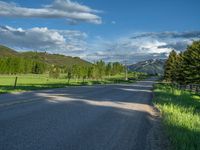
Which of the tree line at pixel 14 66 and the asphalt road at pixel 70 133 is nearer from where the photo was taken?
the asphalt road at pixel 70 133

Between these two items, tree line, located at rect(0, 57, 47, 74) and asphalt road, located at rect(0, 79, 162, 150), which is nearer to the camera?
asphalt road, located at rect(0, 79, 162, 150)

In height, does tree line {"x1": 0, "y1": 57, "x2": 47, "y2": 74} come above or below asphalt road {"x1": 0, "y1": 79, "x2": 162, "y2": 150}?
above

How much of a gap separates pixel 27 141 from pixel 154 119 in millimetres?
7283

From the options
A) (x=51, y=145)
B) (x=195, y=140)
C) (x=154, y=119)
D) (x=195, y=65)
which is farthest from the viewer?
(x=195, y=65)

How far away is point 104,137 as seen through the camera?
9930 mm

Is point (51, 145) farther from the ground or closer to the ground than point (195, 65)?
closer to the ground

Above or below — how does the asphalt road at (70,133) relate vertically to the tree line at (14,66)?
below

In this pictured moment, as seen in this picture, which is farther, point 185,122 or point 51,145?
point 185,122

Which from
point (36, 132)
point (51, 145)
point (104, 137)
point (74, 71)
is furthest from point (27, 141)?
point (74, 71)

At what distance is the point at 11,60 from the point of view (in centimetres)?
18125

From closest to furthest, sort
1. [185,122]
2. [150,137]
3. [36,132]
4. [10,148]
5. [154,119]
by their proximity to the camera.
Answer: [10,148], [36,132], [150,137], [185,122], [154,119]

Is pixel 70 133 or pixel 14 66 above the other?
pixel 14 66

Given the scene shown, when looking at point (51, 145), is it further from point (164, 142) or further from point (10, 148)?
point (164, 142)

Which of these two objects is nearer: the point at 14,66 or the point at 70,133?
the point at 70,133
